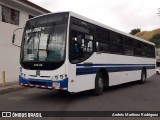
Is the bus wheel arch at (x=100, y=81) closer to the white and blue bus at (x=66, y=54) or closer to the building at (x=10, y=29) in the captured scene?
the white and blue bus at (x=66, y=54)

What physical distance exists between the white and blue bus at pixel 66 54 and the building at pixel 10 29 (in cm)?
719

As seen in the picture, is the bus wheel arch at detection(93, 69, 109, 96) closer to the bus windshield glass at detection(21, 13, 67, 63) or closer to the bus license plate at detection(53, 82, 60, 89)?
the bus license plate at detection(53, 82, 60, 89)

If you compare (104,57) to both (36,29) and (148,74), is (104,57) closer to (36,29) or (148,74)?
(36,29)

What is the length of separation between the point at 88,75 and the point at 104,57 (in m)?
1.82

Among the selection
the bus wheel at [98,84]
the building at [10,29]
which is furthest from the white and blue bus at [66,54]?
the building at [10,29]

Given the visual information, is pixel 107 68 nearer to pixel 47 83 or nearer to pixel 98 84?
pixel 98 84

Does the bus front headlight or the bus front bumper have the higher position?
the bus front headlight

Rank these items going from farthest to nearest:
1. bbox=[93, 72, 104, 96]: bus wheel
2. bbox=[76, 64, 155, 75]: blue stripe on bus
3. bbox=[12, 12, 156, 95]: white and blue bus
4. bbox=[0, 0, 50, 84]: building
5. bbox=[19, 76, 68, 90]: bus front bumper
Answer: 1. bbox=[0, 0, 50, 84]: building
2. bbox=[93, 72, 104, 96]: bus wheel
3. bbox=[76, 64, 155, 75]: blue stripe on bus
4. bbox=[12, 12, 156, 95]: white and blue bus
5. bbox=[19, 76, 68, 90]: bus front bumper

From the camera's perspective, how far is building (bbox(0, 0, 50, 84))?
56.6 ft

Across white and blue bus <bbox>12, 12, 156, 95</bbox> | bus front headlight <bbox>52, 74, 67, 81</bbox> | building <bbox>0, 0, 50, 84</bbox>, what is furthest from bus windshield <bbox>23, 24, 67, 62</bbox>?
building <bbox>0, 0, 50, 84</bbox>

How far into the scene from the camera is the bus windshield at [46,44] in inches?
367

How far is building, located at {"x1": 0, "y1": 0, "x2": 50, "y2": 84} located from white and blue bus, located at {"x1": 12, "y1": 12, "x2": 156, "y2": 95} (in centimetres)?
719

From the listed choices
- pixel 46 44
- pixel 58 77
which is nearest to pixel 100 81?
pixel 58 77

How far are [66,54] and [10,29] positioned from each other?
987cm
